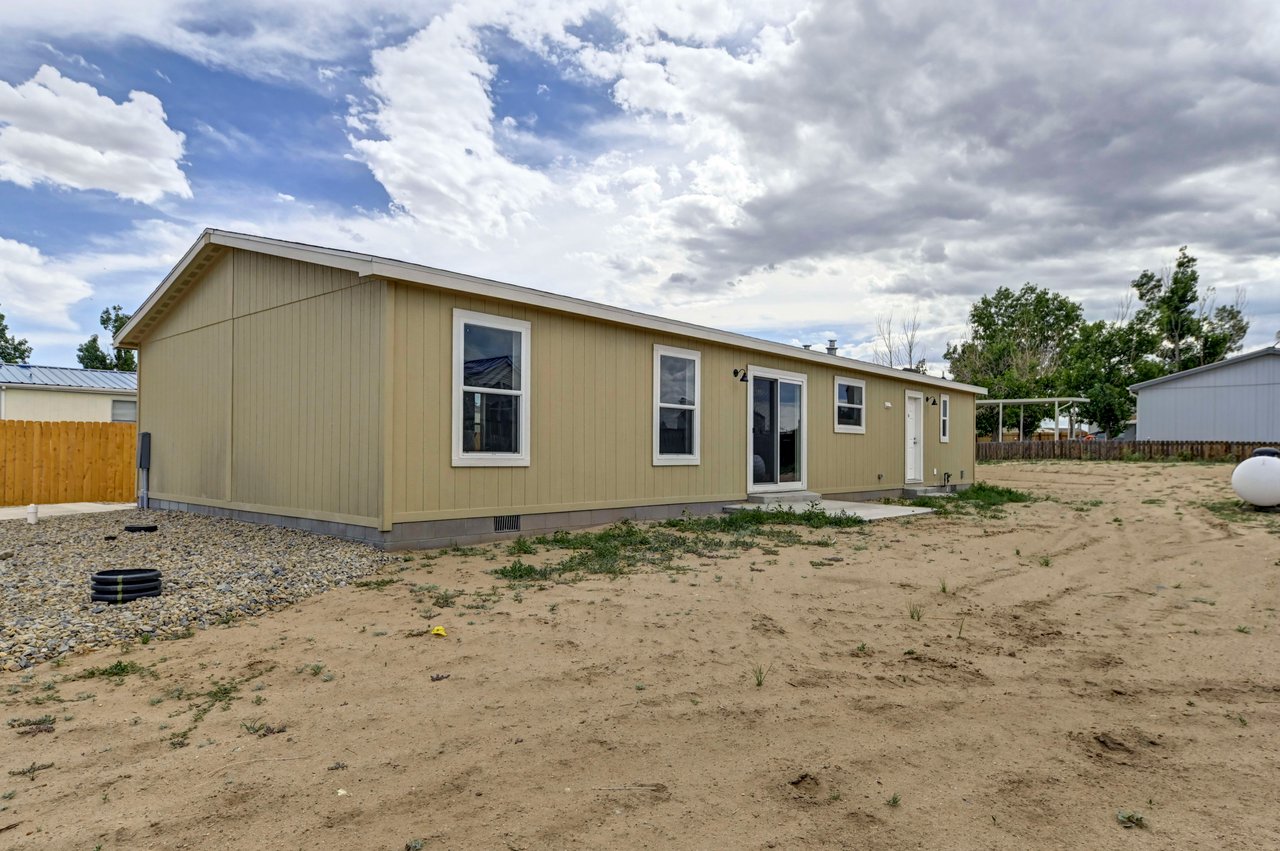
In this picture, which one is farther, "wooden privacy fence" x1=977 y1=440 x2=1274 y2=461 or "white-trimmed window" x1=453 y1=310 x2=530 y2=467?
"wooden privacy fence" x1=977 y1=440 x2=1274 y2=461

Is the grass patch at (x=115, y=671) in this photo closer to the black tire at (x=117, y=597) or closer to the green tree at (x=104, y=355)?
the black tire at (x=117, y=597)

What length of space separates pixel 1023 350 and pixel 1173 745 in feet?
151

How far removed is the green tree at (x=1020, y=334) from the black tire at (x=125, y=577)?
4187 centimetres

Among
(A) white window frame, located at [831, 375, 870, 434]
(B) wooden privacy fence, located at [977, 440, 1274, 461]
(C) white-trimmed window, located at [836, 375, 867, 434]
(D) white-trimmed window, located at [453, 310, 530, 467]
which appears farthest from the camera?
(B) wooden privacy fence, located at [977, 440, 1274, 461]

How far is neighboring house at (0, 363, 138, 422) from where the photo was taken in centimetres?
1583

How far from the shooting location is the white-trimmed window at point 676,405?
930cm

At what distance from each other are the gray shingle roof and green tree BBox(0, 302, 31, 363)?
18.8 metres

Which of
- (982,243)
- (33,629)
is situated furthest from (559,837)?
(982,243)

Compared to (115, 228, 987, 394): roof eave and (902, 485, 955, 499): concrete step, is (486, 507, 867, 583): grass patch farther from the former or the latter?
(902, 485, 955, 499): concrete step

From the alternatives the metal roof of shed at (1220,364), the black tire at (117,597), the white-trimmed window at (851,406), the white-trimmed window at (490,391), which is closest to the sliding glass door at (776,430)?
the white-trimmed window at (851,406)

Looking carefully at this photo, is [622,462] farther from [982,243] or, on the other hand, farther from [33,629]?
[982,243]

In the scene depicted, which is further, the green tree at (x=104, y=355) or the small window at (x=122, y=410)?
the green tree at (x=104, y=355)

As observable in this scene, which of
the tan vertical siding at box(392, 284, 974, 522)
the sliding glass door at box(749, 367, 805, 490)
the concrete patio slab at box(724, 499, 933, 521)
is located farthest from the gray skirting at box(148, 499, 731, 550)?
the sliding glass door at box(749, 367, 805, 490)

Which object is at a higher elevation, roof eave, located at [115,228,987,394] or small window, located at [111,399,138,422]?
roof eave, located at [115,228,987,394]
